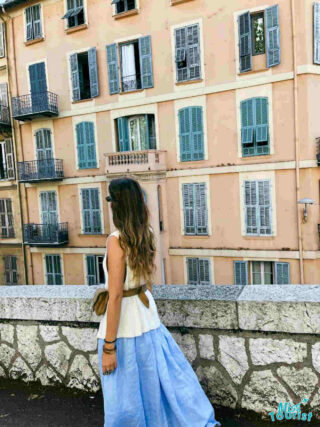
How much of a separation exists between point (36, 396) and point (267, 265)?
12264mm

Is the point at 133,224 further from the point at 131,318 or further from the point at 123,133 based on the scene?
the point at 123,133

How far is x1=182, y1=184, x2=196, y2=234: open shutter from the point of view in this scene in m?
14.9

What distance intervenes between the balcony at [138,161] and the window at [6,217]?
6.73 m

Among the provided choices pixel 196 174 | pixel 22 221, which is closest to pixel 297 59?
pixel 196 174

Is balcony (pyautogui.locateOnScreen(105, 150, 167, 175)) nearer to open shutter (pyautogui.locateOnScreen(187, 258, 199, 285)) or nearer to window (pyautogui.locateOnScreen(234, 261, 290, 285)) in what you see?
open shutter (pyautogui.locateOnScreen(187, 258, 199, 285))

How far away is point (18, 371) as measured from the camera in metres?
2.96

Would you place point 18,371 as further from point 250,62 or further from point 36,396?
point 250,62

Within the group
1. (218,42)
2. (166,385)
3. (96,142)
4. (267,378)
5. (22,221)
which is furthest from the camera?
(22,221)

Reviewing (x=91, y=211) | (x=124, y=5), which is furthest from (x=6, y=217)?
(x=124, y=5)

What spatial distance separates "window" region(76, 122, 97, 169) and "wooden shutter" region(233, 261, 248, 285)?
24.5ft

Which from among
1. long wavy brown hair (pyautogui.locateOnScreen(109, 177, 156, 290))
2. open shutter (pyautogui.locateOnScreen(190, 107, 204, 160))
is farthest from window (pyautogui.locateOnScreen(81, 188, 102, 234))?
long wavy brown hair (pyautogui.locateOnScreen(109, 177, 156, 290))

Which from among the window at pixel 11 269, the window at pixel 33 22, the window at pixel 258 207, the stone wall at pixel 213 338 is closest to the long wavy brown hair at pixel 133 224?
the stone wall at pixel 213 338

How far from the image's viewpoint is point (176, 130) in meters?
14.8

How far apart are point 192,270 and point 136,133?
6.23m
